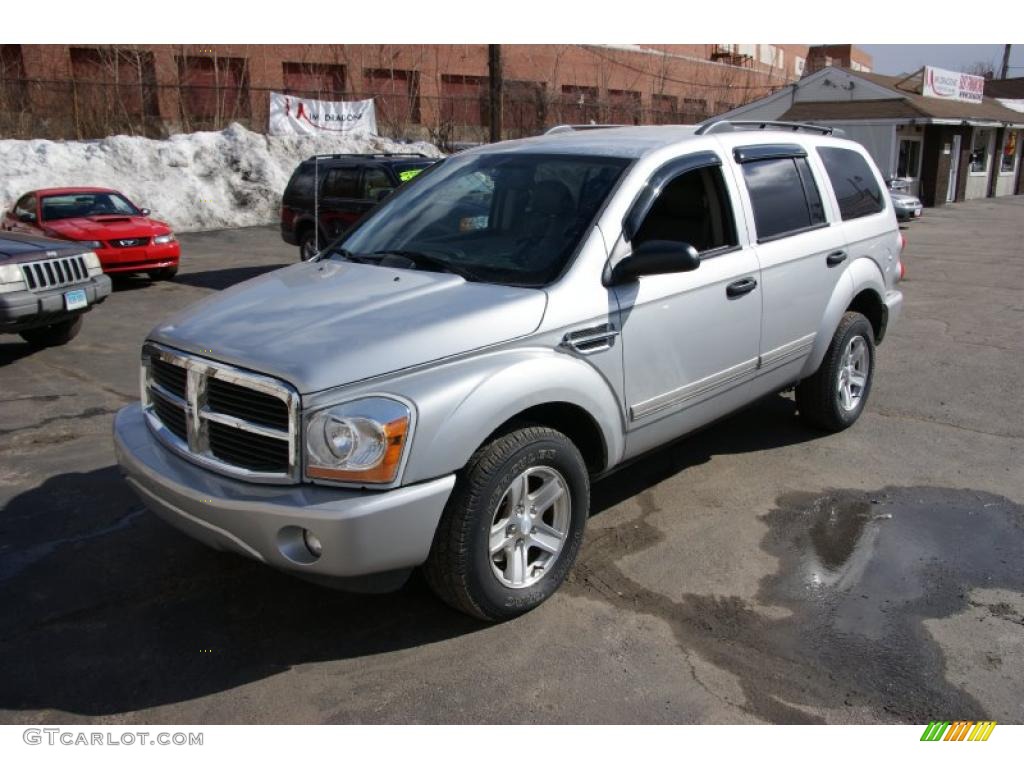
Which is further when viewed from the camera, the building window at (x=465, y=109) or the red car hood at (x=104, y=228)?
the building window at (x=465, y=109)

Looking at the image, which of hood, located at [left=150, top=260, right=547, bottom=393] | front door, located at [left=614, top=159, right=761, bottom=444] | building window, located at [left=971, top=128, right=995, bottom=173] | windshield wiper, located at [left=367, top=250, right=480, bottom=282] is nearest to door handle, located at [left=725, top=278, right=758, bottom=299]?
front door, located at [left=614, top=159, right=761, bottom=444]

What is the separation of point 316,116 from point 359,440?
26.0 m

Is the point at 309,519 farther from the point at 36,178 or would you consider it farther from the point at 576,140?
the point at 36,178

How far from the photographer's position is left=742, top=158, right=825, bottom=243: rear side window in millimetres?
4793

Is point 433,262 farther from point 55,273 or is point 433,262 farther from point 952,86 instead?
point 952,86

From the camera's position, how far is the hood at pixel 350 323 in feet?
Answer: 10.3

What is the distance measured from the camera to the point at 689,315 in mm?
4227

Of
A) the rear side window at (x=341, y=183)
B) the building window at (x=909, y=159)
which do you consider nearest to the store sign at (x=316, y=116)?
the rear side window at (x=341, y=183)

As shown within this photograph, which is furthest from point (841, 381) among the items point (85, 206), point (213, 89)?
point (213, 89)

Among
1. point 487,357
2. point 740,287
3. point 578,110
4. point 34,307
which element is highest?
point 578,110

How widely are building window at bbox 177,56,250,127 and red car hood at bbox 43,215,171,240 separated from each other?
1634 centimetres

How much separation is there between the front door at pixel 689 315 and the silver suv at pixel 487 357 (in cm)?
1

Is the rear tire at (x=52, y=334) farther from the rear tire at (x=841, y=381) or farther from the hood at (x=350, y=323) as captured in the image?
the rear tire at (x=841, y=381)

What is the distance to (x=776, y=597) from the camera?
3.82 meters
